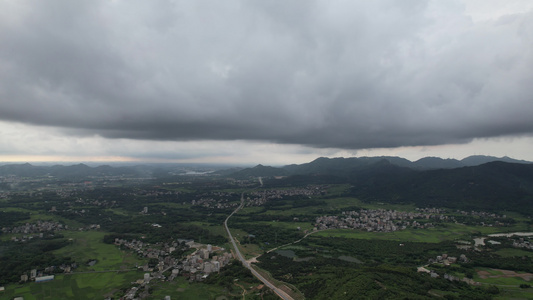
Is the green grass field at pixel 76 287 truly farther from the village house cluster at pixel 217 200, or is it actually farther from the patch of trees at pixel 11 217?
the village house cluster at pixel 217 200

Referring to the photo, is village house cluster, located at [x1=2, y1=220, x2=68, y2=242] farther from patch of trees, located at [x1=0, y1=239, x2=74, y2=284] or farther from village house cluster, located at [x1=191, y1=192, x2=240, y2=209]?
village house cluster, located at [x1=191, y1=192, x2=240, y2=209]

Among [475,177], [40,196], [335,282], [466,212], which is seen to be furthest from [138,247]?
[475,177]

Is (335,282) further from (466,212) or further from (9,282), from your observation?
(466,212)

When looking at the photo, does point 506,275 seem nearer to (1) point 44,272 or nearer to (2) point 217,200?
(1) point 44,272

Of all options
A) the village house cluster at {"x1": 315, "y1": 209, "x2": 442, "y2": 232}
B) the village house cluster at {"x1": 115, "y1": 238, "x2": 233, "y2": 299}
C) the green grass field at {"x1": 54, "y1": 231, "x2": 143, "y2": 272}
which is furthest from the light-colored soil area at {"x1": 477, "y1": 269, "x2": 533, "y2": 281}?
the green grass field at {"x1": 54, "y1": 231, "x2": 143, "y2": 272}

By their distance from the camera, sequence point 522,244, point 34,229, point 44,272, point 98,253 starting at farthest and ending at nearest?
point 34,229 → point 522,244 → point 98,253 → point 44,272

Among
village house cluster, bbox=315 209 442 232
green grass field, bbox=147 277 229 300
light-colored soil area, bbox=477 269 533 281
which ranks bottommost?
village house cluster, bbox=315 209 442 232

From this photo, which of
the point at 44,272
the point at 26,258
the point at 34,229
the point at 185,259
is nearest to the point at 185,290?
the point at 185,259

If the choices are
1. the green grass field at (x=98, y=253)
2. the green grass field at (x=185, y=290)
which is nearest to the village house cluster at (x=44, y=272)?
the green grass field at (x=98, y=253)
